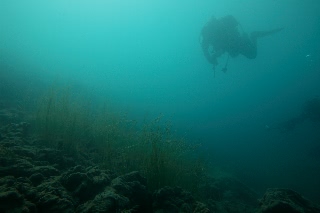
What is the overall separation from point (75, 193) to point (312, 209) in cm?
374

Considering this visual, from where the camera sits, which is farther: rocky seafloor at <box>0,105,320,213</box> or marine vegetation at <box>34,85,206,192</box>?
marine vegetation at <box>34,85,206,192</box>

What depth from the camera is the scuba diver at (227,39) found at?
15531mm

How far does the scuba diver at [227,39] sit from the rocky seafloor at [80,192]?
43.2ft

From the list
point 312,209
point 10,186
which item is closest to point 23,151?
point 10,186

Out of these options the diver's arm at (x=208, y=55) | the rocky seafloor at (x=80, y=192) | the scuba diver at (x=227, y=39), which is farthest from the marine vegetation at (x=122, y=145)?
the diver's arm at (x=208, y=55)

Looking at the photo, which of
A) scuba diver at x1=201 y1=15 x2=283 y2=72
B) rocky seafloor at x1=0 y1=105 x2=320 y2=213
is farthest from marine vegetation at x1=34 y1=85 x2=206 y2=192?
scuba diver at x1=201 y1=15 x2=283 y2=72

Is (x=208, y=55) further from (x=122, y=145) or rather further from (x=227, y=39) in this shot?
(x=122, y=145)

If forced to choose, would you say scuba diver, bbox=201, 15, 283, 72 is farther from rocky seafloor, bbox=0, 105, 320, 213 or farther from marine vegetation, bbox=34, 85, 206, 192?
rocky seafloor, bbox=0, 105, 320, 213

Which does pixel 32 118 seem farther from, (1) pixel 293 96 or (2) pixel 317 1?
(1) pixel 293 96

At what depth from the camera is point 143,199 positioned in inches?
126

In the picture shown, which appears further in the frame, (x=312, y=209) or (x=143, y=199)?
(x=312, y=209)

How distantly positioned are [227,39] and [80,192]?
1535 cm

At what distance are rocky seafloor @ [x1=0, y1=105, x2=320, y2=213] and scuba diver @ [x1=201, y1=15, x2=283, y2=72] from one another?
43.2 ft

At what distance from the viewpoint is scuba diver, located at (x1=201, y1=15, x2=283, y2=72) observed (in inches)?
611
